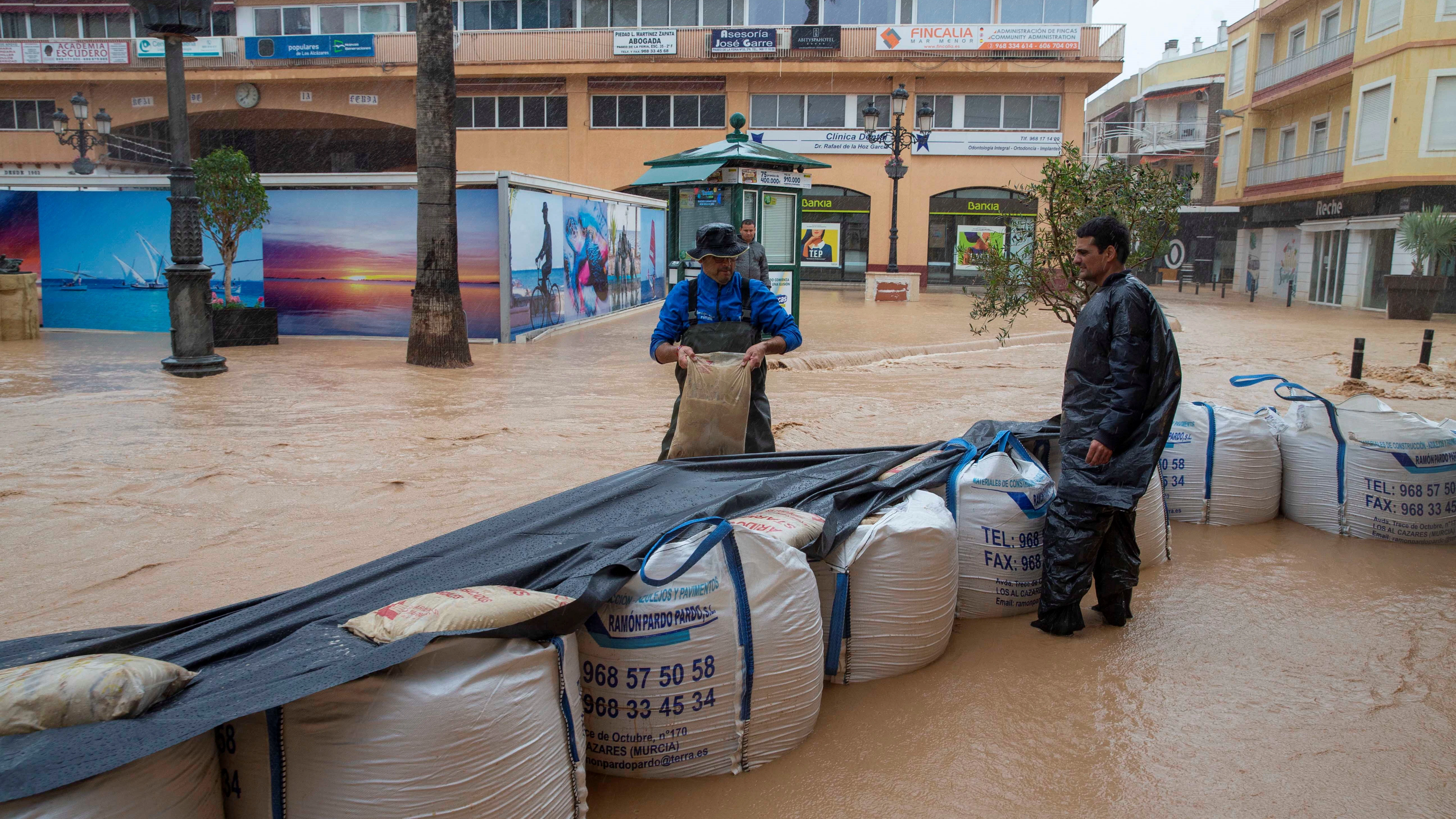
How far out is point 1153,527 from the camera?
14.3ft

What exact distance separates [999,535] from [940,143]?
28160 millimetres

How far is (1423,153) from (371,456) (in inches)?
1002

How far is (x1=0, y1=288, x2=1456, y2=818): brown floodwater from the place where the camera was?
2662mm

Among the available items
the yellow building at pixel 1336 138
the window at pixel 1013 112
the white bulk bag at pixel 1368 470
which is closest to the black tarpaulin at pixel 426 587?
the white bulk bag at pixel 1368 470

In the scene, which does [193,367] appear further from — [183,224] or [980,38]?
[980,38]

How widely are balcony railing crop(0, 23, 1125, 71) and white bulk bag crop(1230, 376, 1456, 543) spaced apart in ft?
85.9

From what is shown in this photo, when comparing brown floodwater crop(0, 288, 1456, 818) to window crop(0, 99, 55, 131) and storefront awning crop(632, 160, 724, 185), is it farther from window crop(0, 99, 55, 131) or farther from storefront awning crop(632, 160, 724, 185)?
window crop(0, 99, 55, 131)

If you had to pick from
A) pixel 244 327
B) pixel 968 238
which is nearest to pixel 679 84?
pixel 968 238

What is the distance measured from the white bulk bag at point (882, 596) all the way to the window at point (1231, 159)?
35667 mm

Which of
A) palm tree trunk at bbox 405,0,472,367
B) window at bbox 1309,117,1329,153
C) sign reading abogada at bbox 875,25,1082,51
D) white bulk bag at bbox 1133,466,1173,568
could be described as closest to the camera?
white bulk bag at bbox 1133,466,1173,568

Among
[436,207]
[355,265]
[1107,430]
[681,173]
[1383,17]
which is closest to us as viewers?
[1107,430]

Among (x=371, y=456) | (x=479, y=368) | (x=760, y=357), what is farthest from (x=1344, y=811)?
(x=479, y=368)

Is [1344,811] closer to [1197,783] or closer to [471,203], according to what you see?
A: [1197,783]

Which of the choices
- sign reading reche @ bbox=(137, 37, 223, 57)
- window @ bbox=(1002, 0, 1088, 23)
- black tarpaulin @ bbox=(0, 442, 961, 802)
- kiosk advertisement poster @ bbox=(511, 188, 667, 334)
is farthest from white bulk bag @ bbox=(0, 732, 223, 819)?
sign reading reche @ bbox=(137, 37, 223, 57)
